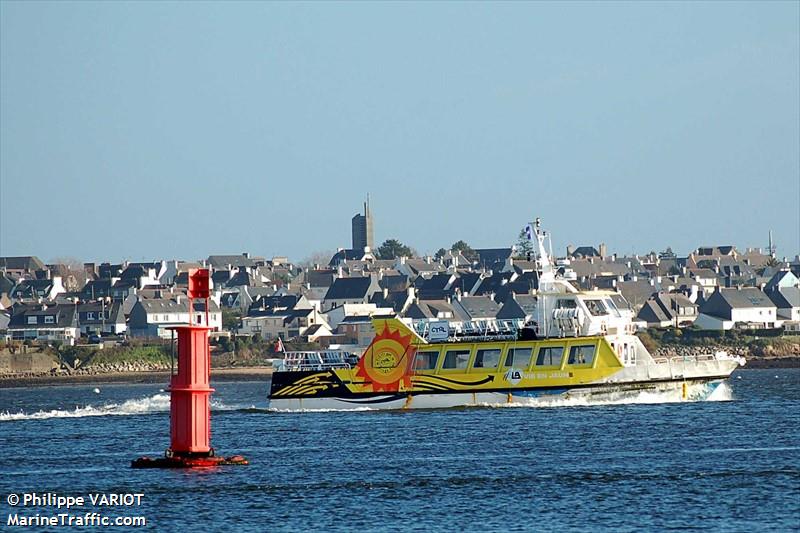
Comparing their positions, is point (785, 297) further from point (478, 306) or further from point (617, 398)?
point (617, 398)

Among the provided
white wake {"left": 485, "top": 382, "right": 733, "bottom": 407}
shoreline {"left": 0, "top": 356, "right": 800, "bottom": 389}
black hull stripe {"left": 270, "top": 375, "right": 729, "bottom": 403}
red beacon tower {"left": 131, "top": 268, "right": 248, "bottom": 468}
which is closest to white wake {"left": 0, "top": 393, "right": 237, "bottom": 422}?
black hull stripe {"left": 270, "top": 375, "right": 729, "bottom": 403}

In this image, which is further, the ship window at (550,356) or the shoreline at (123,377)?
the shoreline at (123,377)

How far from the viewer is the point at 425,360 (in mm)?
57156

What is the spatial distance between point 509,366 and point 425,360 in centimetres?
313

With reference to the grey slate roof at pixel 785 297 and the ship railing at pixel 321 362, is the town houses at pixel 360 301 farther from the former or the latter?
the ship railing at pixel 321 362

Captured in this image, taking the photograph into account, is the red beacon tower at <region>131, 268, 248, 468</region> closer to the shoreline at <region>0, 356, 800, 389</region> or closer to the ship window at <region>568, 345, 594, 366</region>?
the ship window at <region>568, 345, 594, 366</region>

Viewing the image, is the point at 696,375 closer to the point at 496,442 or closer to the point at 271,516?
the point at 496,442

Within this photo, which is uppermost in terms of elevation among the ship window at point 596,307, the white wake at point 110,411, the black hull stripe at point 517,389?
the ship window at point 596,307

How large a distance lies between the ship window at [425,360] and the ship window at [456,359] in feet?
1.27

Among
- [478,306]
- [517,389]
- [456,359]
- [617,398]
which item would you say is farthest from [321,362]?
[478,306]

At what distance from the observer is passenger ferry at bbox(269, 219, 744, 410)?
55281 millimetres

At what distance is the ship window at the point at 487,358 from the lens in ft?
185

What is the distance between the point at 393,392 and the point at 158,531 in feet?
92.6

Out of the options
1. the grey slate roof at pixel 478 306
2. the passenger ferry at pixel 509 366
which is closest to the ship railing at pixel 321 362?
the passenger ferry at pixel 509 366
